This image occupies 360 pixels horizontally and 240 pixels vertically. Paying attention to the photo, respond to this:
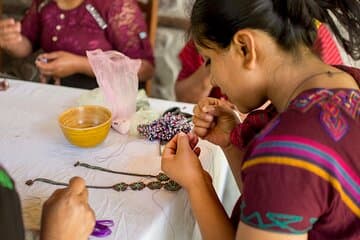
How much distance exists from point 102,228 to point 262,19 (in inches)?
17.9

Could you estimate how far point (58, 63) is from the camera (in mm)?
1723

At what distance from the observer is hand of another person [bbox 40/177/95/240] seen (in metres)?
0.84

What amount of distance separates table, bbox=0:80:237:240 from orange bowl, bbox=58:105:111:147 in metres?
0.03

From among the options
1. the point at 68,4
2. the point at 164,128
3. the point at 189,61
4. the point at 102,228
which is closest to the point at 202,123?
the point at 164,128

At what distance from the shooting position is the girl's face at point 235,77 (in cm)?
88

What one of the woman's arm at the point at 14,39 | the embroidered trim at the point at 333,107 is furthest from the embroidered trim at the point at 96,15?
the embroidered trim at the point at 333,107

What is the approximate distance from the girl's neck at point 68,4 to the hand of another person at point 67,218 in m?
1.10

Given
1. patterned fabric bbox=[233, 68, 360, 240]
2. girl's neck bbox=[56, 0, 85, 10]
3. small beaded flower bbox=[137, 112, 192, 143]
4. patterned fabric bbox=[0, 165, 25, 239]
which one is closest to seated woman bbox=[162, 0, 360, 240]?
patterned fabric bbox=[233, 68, 360, 240]

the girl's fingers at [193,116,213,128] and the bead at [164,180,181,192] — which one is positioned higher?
the girl's fingers at [193,116,213,128]

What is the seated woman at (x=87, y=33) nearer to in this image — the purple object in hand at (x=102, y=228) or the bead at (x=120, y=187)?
the bead at (x=120, y=187)

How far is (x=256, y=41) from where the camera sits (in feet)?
2.76

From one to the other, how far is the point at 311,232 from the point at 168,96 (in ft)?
5.87

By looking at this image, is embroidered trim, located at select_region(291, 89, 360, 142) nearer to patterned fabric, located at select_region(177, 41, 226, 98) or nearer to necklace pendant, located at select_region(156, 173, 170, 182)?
necklace pendant, located at select_region(156, 173, 170, 182)

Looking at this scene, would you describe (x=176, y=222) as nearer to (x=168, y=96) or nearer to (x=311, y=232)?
(x=311, y=232)
